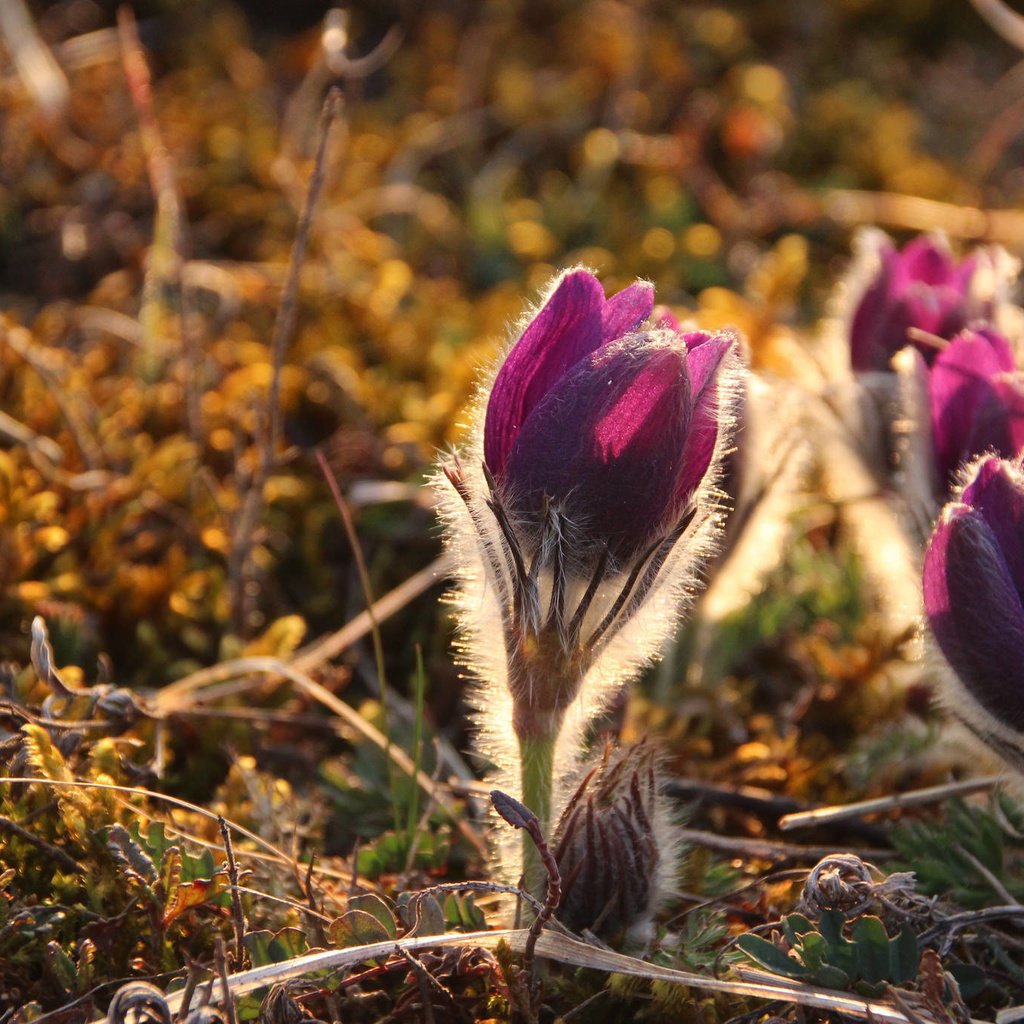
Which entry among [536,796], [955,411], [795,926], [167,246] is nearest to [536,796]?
[536,796]

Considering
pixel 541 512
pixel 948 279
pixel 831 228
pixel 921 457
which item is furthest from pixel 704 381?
pixel 831 228

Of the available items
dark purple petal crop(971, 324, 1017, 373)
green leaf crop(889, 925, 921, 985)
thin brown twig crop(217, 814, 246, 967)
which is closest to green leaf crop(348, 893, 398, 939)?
thin brown twig crop(217, 814, 246, 967)

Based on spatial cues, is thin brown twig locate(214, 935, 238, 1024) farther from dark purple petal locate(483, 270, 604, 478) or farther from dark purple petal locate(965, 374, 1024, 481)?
dark purple petal locate(965, 374, 1024, 481)

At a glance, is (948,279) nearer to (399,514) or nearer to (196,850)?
(399,514)

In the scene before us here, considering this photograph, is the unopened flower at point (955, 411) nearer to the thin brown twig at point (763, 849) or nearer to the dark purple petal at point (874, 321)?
the dark purple petal at point (874, 321)

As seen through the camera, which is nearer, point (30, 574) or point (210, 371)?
point (30, 574)

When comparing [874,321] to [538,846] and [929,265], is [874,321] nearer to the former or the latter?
[929,265]
